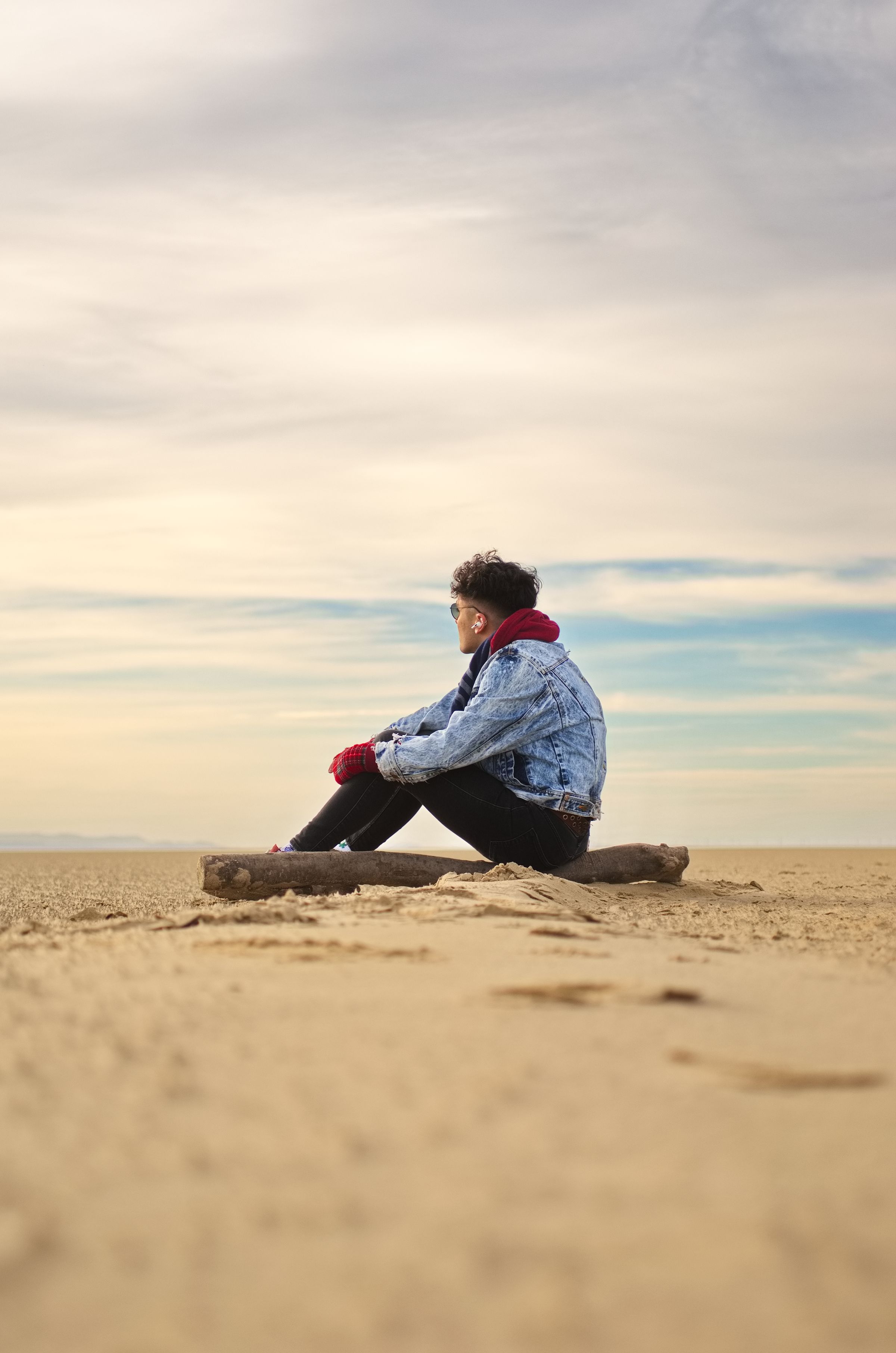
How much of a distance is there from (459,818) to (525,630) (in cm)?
91

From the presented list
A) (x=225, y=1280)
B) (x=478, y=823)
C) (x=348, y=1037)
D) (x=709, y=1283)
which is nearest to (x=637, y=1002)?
(x=348, y=1037)

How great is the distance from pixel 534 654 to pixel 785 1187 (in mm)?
3845

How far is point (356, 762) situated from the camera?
5.06 m

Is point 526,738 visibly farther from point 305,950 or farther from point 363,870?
point 305,950

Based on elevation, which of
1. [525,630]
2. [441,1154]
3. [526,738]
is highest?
[525,630]

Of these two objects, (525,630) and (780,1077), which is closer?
(780,1077)

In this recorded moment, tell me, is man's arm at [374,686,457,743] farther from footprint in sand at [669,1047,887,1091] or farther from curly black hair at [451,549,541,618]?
footprint in sand at [669,1047,887,1091]

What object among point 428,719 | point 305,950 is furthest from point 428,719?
point 305,950

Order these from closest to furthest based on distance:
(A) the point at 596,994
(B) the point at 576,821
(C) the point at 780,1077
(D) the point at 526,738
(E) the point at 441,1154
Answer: (E) the point at 441,1154, (C) the point at 780,1077, (A) the point at 596,994, (D) the point at 526,738, (B) the point at 576,821

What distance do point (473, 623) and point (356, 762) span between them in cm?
90

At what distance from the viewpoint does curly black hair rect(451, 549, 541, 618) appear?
530 cm

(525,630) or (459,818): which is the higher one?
(525,630)

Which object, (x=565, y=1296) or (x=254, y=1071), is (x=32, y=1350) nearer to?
(x=565, y=1296)

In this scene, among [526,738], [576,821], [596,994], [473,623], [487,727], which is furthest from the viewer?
[473,623]
